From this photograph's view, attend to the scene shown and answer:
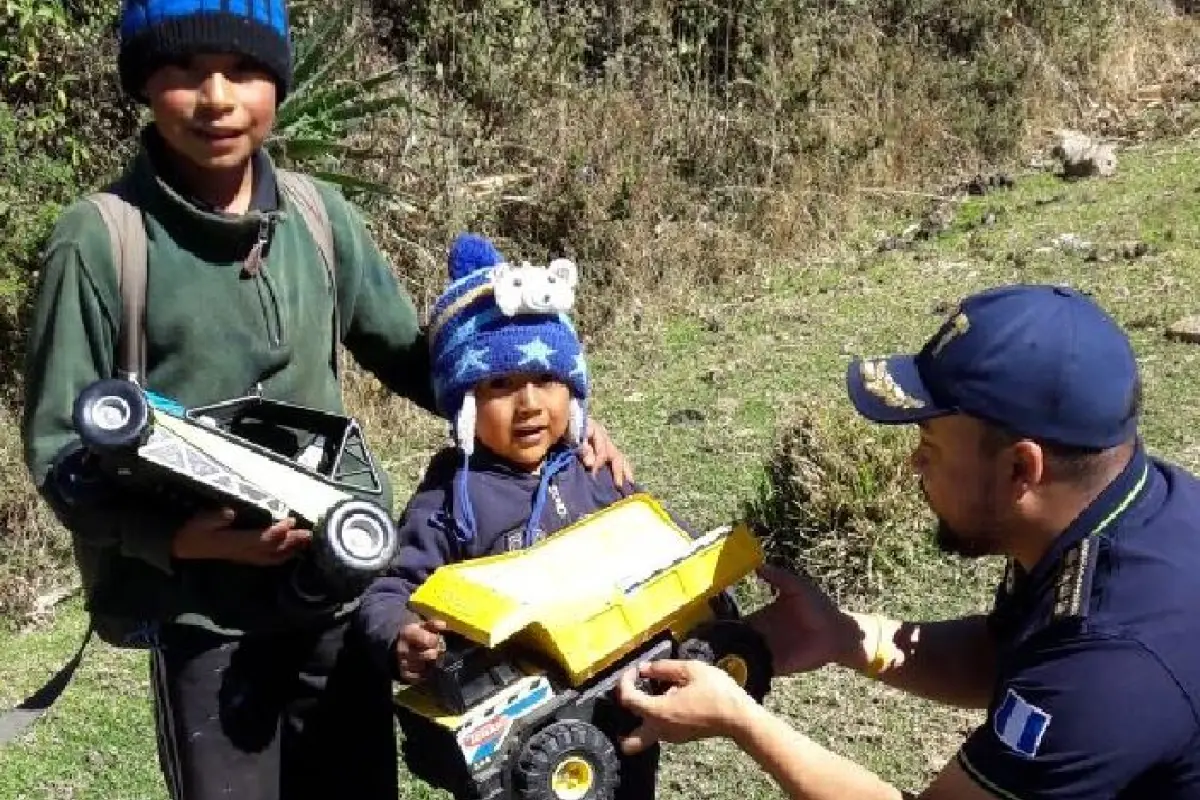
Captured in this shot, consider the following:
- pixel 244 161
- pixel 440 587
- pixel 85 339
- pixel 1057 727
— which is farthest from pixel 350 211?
pixel 1057 727

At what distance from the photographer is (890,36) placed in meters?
10.0

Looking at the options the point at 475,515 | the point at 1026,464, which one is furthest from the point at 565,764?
the point at 1026,464

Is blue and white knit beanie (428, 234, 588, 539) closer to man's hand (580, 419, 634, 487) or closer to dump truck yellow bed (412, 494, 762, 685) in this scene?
man's hand (580, 419, 634, 487)

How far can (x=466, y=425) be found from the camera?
8.32ft

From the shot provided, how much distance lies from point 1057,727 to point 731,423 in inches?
156

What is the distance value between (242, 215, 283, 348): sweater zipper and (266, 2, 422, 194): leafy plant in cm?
357

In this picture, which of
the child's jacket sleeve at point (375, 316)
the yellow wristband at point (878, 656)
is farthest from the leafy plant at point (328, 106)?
the yellow wristband at point (878, 656)

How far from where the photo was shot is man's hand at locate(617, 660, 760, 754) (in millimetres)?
2244

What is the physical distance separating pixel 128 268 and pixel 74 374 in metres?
0.18

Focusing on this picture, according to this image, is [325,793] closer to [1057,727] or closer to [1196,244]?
[1057,727]

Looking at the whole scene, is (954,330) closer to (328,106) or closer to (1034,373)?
(1034,373)

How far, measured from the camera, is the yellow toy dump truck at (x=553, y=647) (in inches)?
83.9

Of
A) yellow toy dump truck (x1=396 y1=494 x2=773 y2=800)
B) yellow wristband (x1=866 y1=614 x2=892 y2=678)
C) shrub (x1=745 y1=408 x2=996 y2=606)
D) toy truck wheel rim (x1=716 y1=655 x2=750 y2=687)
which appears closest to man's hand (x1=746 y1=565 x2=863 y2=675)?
yellow wristband (x1=866 y1=614 x2=892 y2=678)

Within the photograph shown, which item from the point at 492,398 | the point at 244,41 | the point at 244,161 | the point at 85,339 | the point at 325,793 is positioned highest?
the point at 244,41
